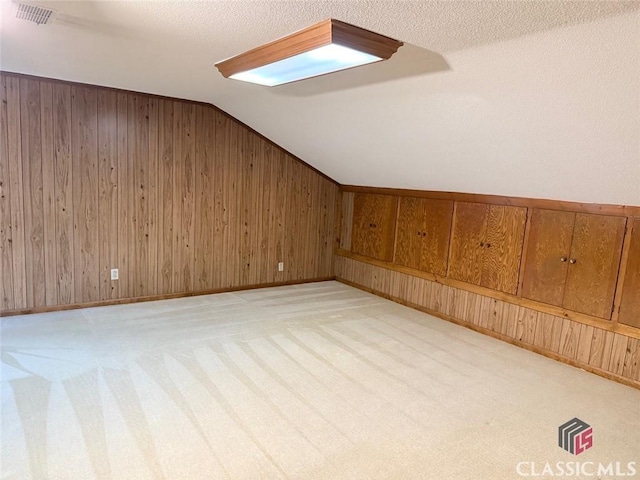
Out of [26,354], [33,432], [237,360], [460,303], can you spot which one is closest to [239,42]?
[237,360]

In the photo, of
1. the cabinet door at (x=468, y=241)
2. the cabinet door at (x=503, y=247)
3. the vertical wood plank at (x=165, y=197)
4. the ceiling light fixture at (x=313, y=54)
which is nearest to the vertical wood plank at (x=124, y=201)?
the vertical wood plank at (x=165, y=197)

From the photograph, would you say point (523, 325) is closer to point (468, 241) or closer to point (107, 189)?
point (468, 241)

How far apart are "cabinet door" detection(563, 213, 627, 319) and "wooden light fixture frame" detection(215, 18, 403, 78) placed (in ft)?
6.95

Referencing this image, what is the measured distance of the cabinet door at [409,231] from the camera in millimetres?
4672

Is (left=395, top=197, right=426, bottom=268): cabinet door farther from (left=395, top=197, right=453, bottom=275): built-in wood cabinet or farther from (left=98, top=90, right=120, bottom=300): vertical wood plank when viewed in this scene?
(left=98, top=90, right=120, bottom=300): vertical wood plank

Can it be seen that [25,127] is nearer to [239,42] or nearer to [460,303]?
[239,42]

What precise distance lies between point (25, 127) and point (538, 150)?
4082 mm

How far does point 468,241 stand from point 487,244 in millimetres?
205

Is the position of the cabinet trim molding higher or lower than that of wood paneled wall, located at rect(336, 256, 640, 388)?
higher

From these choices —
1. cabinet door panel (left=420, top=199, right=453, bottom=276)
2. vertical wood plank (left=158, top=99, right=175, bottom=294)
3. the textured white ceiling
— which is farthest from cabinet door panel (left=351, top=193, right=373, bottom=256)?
vertical wood plank (left=158, top=99, right=175, bottom=294)

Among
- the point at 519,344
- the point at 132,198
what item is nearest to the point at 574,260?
the point at 519,344

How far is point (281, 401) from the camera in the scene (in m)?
2.62

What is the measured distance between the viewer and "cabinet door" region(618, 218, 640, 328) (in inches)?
119

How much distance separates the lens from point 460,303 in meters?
4.27
